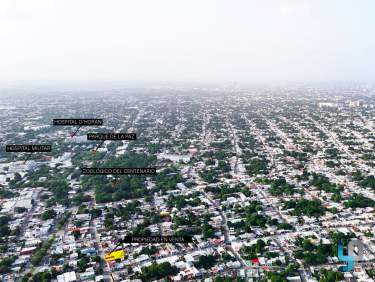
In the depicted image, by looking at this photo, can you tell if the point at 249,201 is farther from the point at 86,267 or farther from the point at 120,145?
the point at 120,145

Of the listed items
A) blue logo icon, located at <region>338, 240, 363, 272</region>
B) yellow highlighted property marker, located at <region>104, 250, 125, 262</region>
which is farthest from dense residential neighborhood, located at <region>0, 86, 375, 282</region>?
blue logo icon, located at <region>338, 240, 363, 272</region>

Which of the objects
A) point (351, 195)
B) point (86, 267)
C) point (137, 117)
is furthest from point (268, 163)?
point (137, 117)

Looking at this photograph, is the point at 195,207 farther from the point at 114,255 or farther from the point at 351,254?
the point at 351,254

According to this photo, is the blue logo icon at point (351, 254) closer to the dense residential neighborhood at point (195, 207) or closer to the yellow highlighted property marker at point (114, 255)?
the dense residential neighborhood at point (195, 207)

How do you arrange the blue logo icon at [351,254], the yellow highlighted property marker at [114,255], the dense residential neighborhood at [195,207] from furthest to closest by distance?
the yellow highlighted property marker at [114,255]
the dense residential neighborhood at [195,207]
the blue logo icon at [351,254]

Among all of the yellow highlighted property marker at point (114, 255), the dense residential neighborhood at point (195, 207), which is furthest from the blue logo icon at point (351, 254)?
the yellow highlighted property marker at point (114, 255)

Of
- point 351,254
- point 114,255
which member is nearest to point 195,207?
point 114,255
